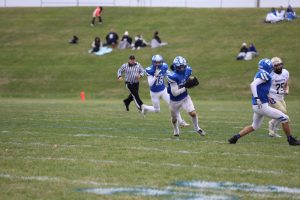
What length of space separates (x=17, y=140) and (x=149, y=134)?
8.74 ft

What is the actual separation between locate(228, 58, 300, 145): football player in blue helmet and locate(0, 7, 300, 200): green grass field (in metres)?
0.26

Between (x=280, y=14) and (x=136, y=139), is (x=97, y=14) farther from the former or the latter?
(x=136, y=139)

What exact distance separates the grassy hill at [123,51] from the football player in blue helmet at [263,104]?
63.9ft

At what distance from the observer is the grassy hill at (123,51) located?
34844 mm

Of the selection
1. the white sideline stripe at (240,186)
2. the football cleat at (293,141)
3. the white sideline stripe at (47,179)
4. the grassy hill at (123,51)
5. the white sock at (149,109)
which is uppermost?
the white sideline stripe at (240,186)

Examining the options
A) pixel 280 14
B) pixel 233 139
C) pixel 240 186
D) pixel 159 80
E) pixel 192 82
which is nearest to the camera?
pixel 240 186

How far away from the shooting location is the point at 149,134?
13.1m

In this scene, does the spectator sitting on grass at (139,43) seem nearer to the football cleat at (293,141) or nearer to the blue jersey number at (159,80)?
the blue jersey number at (159,80)

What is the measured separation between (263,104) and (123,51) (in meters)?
30.1

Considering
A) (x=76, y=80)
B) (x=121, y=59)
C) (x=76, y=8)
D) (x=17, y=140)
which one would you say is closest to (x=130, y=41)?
(x=121, y=59)

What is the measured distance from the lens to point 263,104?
449 inches

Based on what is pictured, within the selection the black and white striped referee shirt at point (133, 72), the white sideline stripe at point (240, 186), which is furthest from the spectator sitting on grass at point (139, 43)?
the white sideline stripe at point (240, 186)

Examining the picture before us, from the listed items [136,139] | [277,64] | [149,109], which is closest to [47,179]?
[136,139]

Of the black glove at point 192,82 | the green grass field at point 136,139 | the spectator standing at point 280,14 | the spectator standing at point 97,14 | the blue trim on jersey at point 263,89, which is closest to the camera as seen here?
the green grass field at point 136,139
